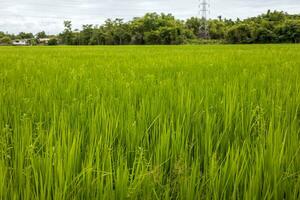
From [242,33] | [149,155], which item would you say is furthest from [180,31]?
[149,155]

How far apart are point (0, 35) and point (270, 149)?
114805 millimetres

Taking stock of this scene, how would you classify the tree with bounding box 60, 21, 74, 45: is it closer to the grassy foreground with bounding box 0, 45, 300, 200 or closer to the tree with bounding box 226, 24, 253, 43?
the tree with bounding box 226, 24, 253, 43

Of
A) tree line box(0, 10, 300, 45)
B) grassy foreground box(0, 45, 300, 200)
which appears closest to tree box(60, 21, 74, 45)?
tree line box(0, 10, 300, 45)

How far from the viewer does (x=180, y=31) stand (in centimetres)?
6525

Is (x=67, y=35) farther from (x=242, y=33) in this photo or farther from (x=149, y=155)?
(x=149, y=155)

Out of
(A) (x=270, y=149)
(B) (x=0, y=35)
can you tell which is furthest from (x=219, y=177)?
(B) (x=0, y=35)

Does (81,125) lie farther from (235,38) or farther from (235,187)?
(235,38)

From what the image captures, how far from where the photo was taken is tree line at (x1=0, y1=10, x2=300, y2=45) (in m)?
52.9

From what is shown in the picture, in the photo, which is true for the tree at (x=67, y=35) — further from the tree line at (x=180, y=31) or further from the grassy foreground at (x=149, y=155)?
the grassy foreground at (x=149, y=155)

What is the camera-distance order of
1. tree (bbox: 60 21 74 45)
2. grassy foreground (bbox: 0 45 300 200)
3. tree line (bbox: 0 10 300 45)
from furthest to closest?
tree (bbox: 60 21 74 45)
tree line (bbox: 0 10 300 45)
grassy foreground (bbox: 0 45 300 200)

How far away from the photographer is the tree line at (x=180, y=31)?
5291 cm

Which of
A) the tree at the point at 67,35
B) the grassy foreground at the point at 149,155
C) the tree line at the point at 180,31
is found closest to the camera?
the grassy foreground at the point at 149,155

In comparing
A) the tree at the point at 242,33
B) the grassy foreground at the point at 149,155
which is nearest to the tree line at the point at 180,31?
the tree at the point at 242,33

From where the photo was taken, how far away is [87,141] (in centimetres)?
169
